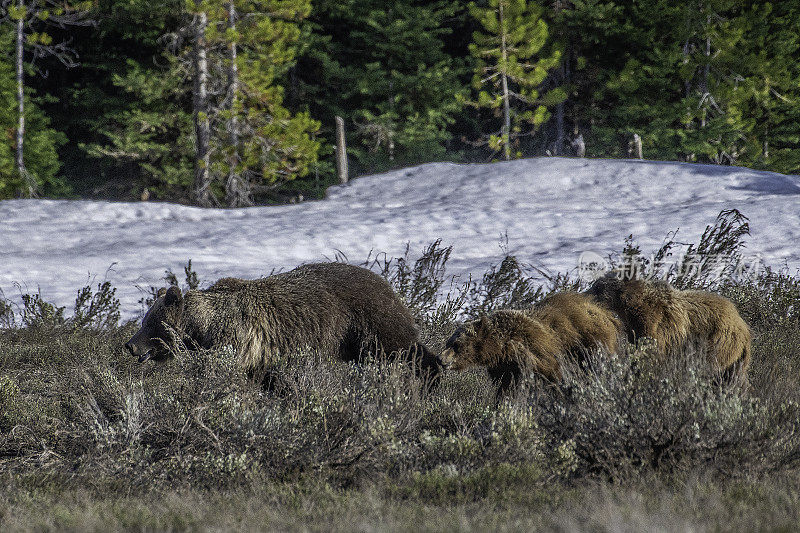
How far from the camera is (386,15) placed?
89.2 feet

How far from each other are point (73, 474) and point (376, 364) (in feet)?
7.21

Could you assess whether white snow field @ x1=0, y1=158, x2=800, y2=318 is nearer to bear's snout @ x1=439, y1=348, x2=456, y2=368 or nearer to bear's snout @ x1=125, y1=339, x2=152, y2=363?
bear's snout @ x1=125, y1=339, x2=152, y2=363

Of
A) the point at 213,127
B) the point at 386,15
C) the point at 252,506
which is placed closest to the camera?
the point at 252,506

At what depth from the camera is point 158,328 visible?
625 cm

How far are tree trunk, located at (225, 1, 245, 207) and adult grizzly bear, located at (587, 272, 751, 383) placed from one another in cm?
1651

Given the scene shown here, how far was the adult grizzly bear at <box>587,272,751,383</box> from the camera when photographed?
581 cm

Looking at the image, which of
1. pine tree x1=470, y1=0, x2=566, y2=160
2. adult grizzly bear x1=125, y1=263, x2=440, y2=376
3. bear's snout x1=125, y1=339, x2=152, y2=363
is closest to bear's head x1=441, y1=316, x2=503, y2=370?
adult grizzly bear x1=125, y1=263, x2=440, y2=376

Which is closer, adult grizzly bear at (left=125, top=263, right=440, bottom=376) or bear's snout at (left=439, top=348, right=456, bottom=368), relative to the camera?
bear's snout at (left=439, top=348, right=456, bottom=368)

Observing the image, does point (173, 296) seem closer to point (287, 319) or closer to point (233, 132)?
point (287, 319)

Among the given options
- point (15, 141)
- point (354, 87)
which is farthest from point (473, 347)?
point (354, 87)

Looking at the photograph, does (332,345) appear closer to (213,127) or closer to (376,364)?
(376,364)

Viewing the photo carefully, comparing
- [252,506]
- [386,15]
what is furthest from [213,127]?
[252,506]

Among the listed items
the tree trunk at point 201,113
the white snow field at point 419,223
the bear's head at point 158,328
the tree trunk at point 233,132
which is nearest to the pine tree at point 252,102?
the tree trunk at point 233,132

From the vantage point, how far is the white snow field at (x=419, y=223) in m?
12.0
